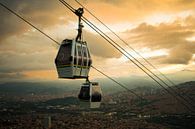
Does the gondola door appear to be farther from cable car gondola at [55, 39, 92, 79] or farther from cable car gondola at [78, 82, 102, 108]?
cable car gondola at [78, 82, 102, 108]

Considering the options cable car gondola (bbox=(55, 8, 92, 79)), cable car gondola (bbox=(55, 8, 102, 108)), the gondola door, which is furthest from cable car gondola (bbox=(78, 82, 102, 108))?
the gondola door

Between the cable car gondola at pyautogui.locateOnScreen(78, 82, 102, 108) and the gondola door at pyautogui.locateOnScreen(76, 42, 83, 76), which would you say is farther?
the cable car gondola at pyautogui.locateOnScreen(78, 82, 102, 108)

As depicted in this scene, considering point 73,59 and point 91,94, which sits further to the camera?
point 91,94

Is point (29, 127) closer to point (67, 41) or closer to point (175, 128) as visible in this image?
point (175, 128)

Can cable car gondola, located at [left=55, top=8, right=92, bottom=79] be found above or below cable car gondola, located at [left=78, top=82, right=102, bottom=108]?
above

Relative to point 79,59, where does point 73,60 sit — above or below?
below

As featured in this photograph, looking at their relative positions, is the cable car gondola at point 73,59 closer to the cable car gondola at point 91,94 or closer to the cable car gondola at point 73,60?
the cable car gondola at point 73,60

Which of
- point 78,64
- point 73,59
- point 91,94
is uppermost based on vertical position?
point 73,59

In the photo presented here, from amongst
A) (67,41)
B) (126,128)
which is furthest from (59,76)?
(126,128)

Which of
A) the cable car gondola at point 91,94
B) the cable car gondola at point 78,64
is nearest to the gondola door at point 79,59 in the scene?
the cable car gondola at point 78,64

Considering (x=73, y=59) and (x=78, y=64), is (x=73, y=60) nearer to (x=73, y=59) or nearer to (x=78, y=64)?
(x=73, y=59)

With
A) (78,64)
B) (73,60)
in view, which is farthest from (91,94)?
(73,60)
